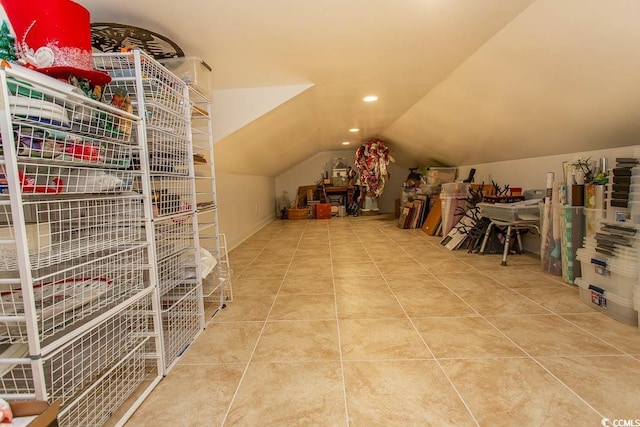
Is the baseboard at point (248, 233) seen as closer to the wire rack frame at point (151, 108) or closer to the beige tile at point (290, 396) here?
the wire rack frame at point (151, 108)

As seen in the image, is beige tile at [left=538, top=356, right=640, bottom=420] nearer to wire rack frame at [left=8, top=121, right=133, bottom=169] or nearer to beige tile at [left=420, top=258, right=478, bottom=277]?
beige tile at [left=420, top=258, right=478, bottom=277]

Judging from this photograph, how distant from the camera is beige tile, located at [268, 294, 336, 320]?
1959 millimetres

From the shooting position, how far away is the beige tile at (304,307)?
1.96m

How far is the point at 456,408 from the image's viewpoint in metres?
1.14

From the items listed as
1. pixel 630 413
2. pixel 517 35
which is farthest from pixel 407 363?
pixel 517 35

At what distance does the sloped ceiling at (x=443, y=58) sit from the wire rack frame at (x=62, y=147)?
78 centimetres

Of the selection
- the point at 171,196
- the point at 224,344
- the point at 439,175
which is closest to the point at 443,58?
the point at 171,196

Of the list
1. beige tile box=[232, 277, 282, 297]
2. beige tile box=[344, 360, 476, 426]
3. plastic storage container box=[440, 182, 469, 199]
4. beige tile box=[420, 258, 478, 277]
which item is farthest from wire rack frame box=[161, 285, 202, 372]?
plastic storage container box=[440, 182, 469, 199]

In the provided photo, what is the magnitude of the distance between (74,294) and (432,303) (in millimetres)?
1955

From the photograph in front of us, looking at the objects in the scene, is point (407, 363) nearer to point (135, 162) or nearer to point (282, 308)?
point (282, 308)

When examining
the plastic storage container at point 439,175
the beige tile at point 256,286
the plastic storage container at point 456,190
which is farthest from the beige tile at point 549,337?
the plastic storage container at point 439,175

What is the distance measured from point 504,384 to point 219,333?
144 cm

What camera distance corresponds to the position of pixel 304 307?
2105mm

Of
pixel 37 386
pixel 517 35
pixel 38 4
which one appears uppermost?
pixel 517 35
